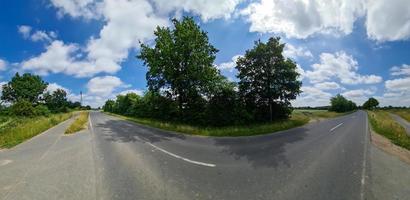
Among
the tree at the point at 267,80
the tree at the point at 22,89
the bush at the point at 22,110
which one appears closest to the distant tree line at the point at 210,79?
the tree at the point at 267,80

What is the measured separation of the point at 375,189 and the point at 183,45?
71.7 ft

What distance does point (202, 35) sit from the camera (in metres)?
26.4

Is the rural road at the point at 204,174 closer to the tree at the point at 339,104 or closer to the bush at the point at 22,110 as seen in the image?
the bush at the point at 22,110

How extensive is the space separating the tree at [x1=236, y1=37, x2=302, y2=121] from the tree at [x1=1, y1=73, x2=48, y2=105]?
2761 inches

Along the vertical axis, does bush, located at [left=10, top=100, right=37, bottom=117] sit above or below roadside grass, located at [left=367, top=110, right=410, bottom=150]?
above

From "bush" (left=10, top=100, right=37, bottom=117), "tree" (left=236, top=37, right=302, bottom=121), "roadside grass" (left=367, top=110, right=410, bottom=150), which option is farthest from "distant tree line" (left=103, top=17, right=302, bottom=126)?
"bush" (left=10, top=100, right=37, bottom=117)

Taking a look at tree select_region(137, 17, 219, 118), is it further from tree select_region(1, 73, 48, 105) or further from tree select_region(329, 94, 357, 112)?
tree select_region(329, 94, 357, 112)

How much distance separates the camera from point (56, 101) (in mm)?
92750

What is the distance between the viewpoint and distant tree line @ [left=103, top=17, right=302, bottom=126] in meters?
24.7

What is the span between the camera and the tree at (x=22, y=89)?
7000 cm

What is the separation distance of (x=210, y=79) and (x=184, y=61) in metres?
3.58

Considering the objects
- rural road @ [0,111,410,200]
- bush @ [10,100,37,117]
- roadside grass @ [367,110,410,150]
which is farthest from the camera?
bush @ [10,100,37,117]

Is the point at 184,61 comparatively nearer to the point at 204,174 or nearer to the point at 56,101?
the point at 204,174

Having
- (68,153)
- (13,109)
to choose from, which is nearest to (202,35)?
(68,153)
